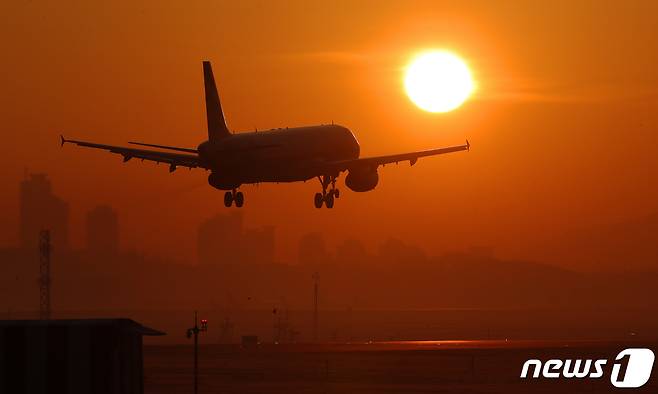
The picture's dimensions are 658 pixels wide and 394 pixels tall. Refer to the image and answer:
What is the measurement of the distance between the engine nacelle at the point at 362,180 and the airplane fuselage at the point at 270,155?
3.05 metres

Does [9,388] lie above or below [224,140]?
below

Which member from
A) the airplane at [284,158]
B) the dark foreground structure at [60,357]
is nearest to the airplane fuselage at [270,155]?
the airplane at [284,158]

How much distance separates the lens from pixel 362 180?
456 ft

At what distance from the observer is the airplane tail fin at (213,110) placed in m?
149

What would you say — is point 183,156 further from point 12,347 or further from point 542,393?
point 542,393

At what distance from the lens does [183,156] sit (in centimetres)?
14100

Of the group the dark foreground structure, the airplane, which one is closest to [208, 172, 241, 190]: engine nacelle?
the airplane

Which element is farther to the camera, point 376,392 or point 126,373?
point 376,392

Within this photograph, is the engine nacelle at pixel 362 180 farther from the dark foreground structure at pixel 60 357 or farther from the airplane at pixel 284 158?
the dark foreground structure at pixel 60 357

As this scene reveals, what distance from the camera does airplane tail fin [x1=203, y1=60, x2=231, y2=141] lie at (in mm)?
148750

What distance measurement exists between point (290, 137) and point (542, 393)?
2778 inches

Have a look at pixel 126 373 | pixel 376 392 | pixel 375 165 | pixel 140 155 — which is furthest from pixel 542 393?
pixel 126 373

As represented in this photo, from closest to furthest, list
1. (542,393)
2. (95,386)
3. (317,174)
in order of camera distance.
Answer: (95,386) → (317,174) → (542,393)

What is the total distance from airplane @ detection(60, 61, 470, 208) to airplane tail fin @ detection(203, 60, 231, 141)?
5749 millimetres
